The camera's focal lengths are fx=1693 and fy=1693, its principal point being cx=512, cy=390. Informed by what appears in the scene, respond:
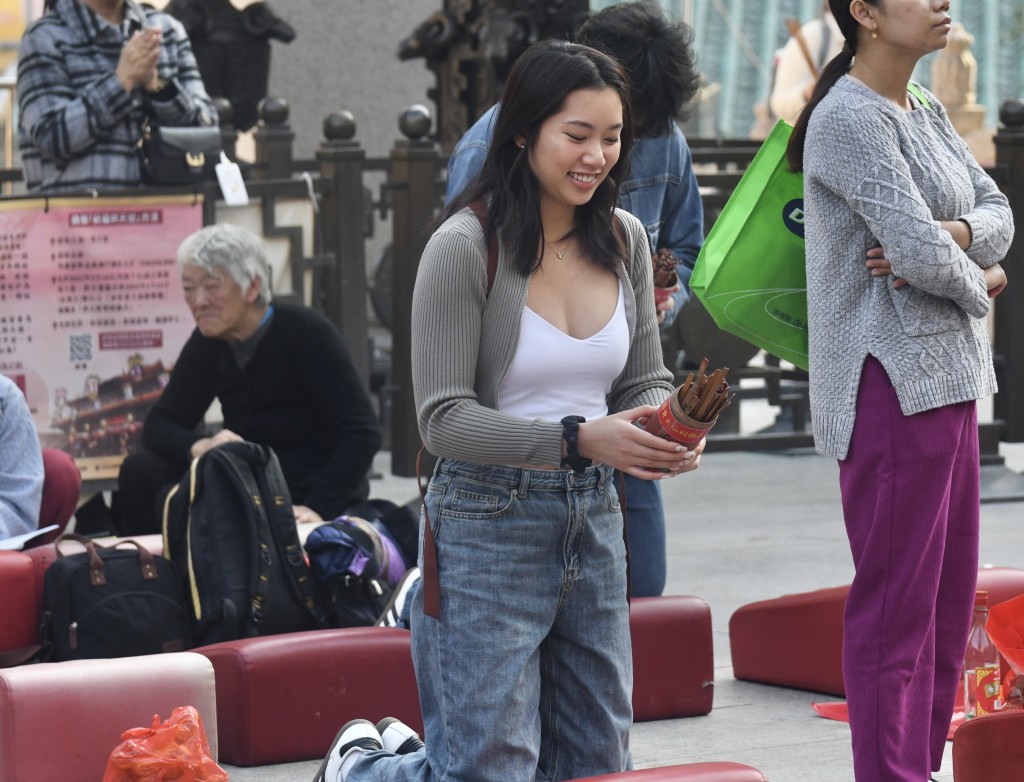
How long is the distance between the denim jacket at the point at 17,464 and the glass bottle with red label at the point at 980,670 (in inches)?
105

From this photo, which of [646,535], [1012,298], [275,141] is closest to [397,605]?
[646,535]

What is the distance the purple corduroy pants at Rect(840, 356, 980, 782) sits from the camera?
346 centimetres

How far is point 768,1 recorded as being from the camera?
23.3m

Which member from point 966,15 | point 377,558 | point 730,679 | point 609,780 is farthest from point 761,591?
point 966,15

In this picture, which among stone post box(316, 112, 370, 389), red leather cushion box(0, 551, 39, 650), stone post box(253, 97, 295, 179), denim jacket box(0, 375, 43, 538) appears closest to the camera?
red leather cushion box(0, 551, 39, 650)

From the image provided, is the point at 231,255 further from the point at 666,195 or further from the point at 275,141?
the point at 275,141

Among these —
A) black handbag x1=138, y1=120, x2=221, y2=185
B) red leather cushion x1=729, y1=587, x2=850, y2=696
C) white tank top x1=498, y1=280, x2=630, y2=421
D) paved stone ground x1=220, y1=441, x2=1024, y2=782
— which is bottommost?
paved stone ground x1=220, y1=441, x2=1024, y2=782

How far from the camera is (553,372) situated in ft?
9.60

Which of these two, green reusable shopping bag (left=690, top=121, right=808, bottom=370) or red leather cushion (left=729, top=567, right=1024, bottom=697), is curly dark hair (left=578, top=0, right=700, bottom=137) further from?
red leather cushion (left=729, top=567, right=1024, bottom=697)

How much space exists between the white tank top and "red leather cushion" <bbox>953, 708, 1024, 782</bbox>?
1.06m

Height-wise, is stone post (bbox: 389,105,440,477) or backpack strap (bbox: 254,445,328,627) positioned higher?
stone post (bbox: 389,105,440,477)

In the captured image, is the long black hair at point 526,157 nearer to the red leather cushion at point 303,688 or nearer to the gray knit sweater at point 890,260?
the gray knit sweater at point 890,260

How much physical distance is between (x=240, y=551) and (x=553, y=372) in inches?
72.6

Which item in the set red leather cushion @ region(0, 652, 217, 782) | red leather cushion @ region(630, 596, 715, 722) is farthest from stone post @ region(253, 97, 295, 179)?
red leather cushion @ region(0, 652, 217, 782)
